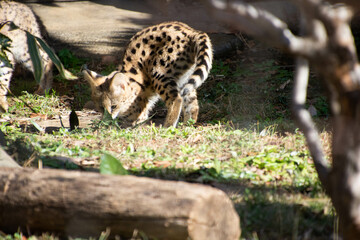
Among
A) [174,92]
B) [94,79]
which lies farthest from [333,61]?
[94,79]

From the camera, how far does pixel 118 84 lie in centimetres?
653

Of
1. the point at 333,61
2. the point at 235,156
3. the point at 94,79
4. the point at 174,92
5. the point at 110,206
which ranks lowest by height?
the point at 94,79

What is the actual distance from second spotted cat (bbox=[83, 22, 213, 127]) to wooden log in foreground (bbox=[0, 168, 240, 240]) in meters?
3.48

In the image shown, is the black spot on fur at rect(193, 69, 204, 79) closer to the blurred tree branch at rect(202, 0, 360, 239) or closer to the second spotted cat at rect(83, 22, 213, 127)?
the second spotted cat at rect(83, 22, 213, 127)

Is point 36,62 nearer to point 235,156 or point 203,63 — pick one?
point 235,156

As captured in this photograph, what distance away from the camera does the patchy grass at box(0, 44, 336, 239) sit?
10.3 feet

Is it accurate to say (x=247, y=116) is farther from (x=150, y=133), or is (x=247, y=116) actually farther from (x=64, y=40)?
(x=64, y=40)

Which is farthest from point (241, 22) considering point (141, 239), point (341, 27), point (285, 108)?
point (285, 108)

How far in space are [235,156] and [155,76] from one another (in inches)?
101

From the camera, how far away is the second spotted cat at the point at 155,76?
6383 mm

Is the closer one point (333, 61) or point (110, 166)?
point (333, 61)

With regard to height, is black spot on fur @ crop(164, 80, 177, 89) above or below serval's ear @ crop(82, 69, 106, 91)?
above

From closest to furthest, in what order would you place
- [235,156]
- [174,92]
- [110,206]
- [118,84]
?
[110,206] → [235,156] → [174,92] → [118,84]

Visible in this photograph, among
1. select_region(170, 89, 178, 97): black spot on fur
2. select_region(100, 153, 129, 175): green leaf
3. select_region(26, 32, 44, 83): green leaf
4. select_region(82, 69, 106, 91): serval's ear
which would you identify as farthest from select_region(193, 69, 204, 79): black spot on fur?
select_region(100, 153, 129, 175): green leaf
